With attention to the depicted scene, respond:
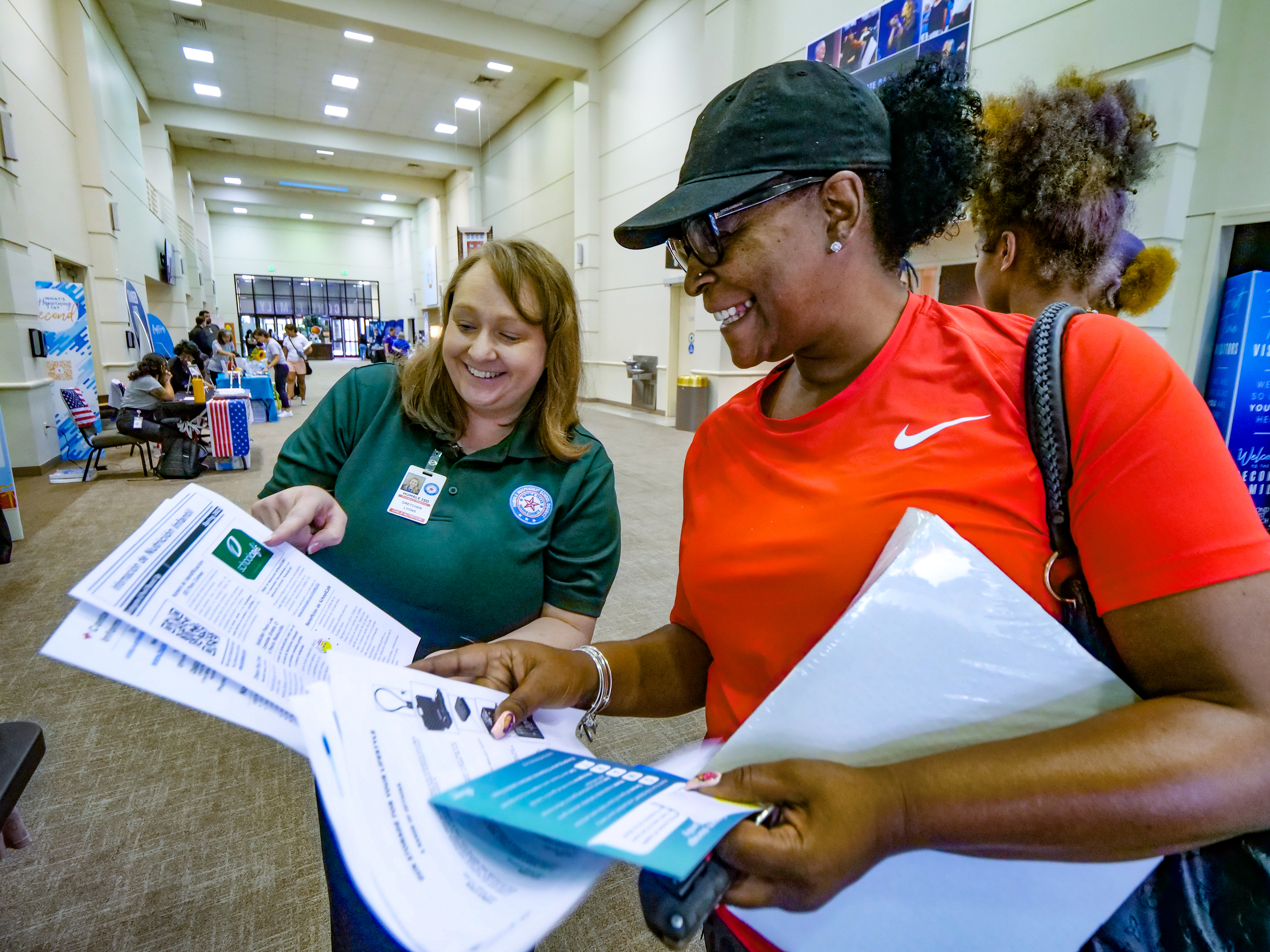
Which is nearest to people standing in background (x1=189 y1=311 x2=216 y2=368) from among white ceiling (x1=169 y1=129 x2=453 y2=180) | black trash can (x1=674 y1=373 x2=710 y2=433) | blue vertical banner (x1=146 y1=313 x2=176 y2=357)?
blue vertical banner (x1=146 y1=313 x2=176 y2=357)

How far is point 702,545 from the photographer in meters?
0.87

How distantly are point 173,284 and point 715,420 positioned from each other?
1737cm

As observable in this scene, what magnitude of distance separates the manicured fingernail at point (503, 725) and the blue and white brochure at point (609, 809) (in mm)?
83

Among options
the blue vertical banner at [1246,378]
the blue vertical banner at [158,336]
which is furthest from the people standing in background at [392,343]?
the blue vertical banner at [1246,378]

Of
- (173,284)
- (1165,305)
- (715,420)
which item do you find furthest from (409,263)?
(715,420)

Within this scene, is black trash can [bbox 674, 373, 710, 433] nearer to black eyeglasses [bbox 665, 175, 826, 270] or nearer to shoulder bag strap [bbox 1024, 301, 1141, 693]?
black eyeglasses [bbox 665, 175, 826, 270]

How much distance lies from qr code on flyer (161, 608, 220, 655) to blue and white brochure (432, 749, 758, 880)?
357 mm

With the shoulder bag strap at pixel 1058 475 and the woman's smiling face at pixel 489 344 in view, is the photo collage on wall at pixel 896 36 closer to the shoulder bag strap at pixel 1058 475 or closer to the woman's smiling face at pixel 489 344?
the woman's smiling face at pixel 489 344

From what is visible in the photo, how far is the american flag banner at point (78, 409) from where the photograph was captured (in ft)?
19.8

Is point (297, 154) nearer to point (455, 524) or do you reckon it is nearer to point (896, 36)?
point (896, 36)

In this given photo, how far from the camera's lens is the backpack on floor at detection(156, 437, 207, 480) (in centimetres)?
620

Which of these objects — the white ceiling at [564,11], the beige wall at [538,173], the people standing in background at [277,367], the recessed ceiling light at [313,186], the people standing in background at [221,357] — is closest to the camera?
the white ceiling at [564,11]

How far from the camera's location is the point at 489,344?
54.8 inches

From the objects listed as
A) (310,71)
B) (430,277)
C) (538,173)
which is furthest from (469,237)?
(430,277)
